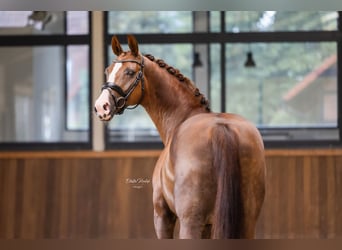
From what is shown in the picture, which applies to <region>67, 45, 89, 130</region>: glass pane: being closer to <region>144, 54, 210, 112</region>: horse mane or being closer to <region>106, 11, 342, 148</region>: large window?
<region>106, 11, 342, 148</region>: large window

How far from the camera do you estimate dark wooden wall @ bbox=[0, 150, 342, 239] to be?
191 cm

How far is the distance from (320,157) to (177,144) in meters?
0.77

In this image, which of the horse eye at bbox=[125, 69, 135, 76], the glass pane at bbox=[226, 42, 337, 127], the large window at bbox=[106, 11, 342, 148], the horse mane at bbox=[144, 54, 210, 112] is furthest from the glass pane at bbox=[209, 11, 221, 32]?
the horse eye at bbox=[125, 69, 135, 76]

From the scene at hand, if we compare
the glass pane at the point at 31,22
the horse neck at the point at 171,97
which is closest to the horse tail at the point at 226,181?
the horse neck at the point at 171,97

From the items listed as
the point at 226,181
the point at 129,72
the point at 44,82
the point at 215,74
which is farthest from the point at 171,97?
the point at 44,82

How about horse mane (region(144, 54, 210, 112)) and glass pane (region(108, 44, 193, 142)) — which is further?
glass pane (region(108, 44, 193, 142))

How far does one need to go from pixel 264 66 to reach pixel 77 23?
2.98 feet

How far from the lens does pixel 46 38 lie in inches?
83.0

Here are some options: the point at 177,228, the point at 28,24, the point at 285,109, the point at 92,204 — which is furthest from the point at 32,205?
the point at 285,109

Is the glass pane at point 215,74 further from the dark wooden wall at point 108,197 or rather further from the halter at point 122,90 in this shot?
the halter at point 122,90

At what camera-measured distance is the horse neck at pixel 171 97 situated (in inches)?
65.2

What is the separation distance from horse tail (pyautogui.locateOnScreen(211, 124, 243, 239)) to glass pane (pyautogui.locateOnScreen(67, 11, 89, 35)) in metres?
0.88

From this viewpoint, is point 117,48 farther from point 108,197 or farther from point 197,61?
point 108,197
